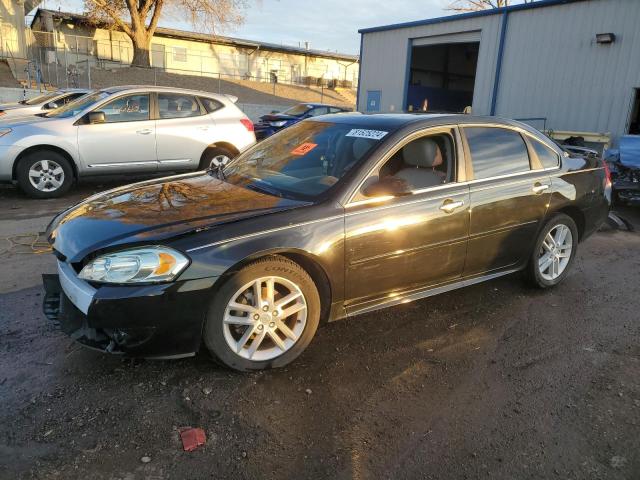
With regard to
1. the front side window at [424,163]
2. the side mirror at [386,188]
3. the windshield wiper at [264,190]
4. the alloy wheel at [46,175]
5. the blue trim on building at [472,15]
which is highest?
the blue trim on building at [472,15]

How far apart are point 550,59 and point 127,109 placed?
1150 centimetres

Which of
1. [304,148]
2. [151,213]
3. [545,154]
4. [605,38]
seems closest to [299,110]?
[605,38]

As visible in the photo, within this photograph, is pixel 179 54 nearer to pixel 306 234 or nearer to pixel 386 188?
pixel 386 188

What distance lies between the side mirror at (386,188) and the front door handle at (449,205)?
1.02 feet

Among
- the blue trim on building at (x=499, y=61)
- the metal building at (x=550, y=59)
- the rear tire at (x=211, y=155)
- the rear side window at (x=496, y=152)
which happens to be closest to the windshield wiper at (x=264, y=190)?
the rear side window at (x=496, y=152)

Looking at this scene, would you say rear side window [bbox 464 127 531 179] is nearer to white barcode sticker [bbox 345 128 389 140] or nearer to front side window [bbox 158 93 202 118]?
white barcode sticker [bbox 345 128 389 140]

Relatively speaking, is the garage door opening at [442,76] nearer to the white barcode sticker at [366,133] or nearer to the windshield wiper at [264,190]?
the white barcode sticker at [366,133]

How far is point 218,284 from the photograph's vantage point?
287 cm

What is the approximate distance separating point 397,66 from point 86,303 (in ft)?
58.4

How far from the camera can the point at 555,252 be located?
469 centimetres

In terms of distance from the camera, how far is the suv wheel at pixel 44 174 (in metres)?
7.67

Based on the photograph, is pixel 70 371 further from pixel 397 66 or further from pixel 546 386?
pixel 397 66

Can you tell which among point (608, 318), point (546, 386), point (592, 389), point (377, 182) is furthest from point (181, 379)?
point (608, 318)

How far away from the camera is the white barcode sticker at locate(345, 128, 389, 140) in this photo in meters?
3.69
